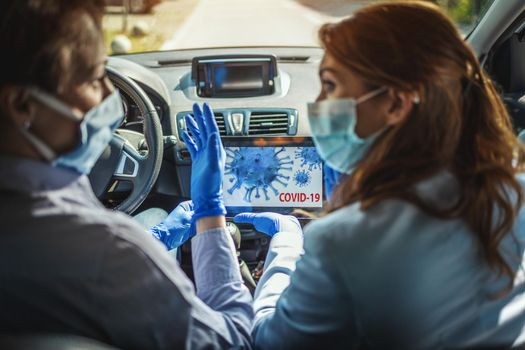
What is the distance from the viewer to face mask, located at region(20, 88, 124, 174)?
135cm

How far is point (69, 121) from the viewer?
4.60 feet

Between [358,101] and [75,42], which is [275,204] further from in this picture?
[75,42]

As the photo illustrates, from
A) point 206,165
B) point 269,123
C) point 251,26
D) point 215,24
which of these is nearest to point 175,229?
point 206,165

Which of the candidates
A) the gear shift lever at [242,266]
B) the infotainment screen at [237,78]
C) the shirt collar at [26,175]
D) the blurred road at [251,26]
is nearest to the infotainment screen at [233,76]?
the infotainment screen at [237,78]

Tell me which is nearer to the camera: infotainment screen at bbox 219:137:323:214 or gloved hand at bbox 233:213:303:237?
gloved hand at bbox 233:213:303:237

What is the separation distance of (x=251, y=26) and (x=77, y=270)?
522 inches

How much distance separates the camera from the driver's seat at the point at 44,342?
3.76 feet

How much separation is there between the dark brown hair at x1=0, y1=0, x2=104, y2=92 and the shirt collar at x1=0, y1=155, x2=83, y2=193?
0.16 m

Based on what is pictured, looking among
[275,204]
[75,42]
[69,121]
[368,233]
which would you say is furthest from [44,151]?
[275,204]

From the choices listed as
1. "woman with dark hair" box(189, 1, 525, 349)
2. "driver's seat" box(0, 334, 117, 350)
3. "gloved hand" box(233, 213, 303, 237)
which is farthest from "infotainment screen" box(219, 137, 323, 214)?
"driver's seat" box(0, 334, 117, 350)

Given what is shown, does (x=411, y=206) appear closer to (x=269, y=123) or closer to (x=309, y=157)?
(x=309, y=157)

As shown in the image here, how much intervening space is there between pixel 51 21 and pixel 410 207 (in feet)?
2.70

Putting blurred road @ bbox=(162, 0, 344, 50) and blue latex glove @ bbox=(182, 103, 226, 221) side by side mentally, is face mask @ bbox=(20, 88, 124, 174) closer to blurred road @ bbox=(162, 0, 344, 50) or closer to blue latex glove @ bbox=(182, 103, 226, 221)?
blue latex glove @ bbox=(182, 103, 226, 221)

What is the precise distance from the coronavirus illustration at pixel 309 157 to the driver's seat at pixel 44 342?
191 centimetres
